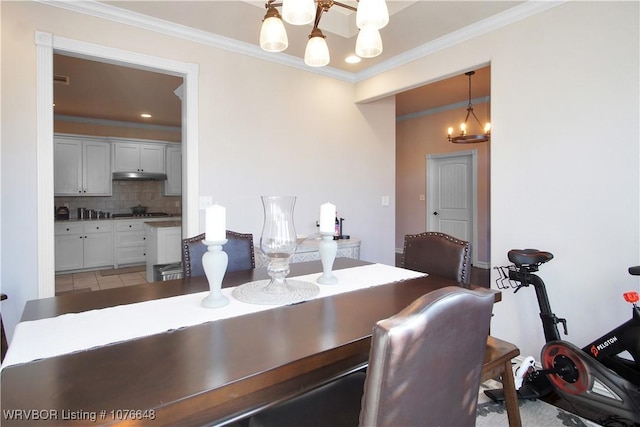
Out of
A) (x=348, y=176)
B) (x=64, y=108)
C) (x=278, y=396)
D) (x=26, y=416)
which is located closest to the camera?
(x=26, y=416)

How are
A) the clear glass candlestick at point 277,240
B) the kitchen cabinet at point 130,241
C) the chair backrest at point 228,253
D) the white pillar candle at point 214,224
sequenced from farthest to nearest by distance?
the kitchen cabinet at point 130,241 → the chair backrest at point 228,253 → the clear glass candlestick at point 277,240 → the white pillar candle at point 214,224

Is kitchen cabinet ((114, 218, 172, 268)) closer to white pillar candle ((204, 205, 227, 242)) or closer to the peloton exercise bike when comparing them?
white pillar candle ((204, 205, 227, 242))

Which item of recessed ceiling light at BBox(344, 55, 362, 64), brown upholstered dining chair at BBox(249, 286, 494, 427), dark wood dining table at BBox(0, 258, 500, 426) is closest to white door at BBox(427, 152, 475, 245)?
recessed ceiling light at BBox(344, 55, 362, 64)

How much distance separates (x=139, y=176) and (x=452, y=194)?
18.0 ft

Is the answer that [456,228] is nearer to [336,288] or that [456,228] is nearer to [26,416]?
[336,288]

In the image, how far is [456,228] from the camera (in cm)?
579

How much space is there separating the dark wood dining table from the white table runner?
46 millimetres

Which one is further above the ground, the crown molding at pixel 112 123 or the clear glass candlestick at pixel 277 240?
the crown molding at pixel 112 123

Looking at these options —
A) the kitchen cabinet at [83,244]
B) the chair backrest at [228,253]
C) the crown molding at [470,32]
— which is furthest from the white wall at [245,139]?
the kitchen cabinet at [83,244]

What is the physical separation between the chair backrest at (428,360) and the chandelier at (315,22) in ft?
4.08

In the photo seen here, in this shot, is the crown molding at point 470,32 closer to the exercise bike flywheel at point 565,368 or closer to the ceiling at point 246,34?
the ceiling at point 246,34

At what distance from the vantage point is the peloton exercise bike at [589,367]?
1.62 meters

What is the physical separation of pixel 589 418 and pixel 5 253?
3.56 meters

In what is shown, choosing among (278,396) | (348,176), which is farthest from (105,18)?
(278,396)
